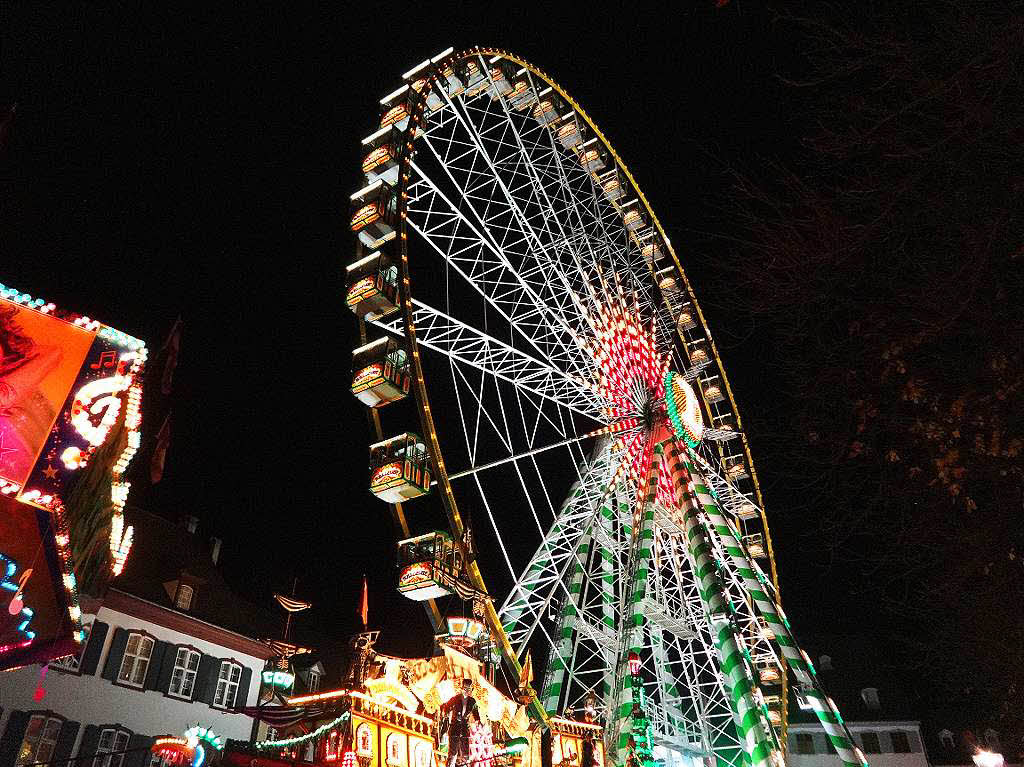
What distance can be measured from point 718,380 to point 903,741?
1155 inches

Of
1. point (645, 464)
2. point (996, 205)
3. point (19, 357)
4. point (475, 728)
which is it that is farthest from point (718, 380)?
point (19, 357)

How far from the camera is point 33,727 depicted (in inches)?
719

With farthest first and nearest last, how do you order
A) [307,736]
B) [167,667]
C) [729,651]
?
1. [167,667]
2. [729,651]
3. [307,736]

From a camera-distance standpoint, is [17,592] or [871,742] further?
[871,742]

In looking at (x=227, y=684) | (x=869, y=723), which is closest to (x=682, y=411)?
(x=227, y=684)

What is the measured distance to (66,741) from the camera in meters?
18.7

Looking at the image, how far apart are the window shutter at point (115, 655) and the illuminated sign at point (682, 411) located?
50.7 feet

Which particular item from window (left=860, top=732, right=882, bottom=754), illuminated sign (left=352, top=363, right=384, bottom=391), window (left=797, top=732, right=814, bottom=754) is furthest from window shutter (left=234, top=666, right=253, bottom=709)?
window (left=860, top=732, right=882, bottom=754)

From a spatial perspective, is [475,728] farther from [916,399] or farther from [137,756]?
[137,756]

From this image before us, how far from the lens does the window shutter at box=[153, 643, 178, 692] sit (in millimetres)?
21453

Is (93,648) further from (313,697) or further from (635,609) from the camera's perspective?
(635,609)

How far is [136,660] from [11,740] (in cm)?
375

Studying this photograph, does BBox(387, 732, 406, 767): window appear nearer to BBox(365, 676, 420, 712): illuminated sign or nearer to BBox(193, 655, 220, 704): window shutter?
BBox(365, 676, 420, 712): illuminated sign

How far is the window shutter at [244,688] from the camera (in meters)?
23.5
